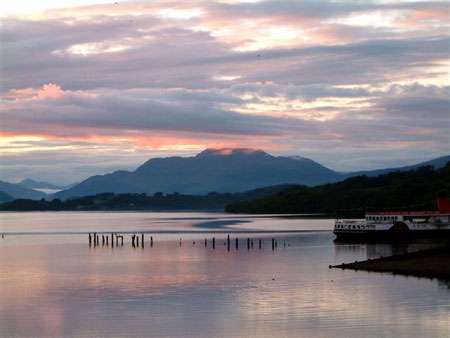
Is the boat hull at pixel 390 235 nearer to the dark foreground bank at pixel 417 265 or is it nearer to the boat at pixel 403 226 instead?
the boat at pixel 403 226

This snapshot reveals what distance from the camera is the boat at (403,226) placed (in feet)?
351

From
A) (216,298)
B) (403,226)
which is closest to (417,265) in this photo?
(216,298)

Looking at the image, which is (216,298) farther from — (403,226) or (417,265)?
(403,226)

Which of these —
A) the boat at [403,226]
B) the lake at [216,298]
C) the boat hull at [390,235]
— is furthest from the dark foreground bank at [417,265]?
the boat at [403,226]

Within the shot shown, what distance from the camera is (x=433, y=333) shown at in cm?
4269

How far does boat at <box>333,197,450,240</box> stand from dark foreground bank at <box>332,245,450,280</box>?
32.6 meters

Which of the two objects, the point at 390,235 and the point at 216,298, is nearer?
the point at 216,298

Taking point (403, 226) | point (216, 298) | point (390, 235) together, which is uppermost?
point (403, 226)

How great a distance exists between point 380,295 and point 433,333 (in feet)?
38.6

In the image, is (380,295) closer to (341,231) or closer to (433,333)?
(433,333)

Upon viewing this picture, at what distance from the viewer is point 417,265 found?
67.0 m

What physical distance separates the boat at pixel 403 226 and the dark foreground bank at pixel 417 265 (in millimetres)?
32597

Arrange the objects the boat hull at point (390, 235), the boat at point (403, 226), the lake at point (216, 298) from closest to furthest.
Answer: the lake at point (216, 298), the boat hull at point (390, 235), the boat at point (403, 226)

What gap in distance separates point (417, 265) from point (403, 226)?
4210 centimetres
